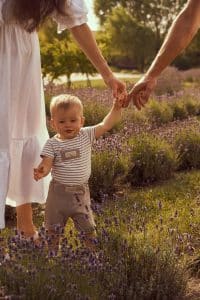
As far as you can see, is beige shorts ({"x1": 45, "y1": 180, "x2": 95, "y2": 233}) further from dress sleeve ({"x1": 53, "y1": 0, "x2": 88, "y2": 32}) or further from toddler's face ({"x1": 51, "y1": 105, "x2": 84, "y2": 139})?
dress sleeve ({"x1": 53, "y1": 0, "x2": 88, "y2": 32})

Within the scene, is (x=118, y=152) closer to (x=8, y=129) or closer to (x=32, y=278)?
(x=8, y=129)

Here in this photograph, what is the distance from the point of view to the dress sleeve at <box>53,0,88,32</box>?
4.07m

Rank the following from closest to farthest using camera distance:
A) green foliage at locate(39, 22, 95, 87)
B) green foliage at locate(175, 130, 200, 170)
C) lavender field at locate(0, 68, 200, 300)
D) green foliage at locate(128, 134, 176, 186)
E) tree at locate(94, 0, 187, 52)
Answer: lavender field at locate(0, 68, 200, 300)
green foliage at locate(128, 134, 176, 186)
green foliage at locate(175, 130, 200, 170)
green foliage at locate(39, 22, 95, 87)
tree at locate(94, 0, 187, 52)

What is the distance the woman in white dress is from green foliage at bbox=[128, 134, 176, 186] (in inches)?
112

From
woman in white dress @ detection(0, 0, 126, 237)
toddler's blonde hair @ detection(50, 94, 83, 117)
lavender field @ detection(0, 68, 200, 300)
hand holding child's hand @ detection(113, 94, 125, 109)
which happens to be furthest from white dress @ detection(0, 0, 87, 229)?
hand holding child's hand @ detection(113, 94, 125, 109)

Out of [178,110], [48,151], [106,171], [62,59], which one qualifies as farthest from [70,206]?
[62,59]

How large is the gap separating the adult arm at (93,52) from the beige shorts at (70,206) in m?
0.68

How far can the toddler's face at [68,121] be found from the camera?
4062mm

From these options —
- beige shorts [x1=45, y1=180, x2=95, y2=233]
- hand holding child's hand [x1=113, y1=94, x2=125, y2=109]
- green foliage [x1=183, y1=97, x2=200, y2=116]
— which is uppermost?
hand holding child's hand [x1=113, y1=94, x2=125, y2=109]

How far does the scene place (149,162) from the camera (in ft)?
24.0

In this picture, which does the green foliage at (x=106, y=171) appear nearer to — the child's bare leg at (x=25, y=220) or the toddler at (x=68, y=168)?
the child's bare leg at (x=25, y=220)

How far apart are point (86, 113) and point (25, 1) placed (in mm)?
6702

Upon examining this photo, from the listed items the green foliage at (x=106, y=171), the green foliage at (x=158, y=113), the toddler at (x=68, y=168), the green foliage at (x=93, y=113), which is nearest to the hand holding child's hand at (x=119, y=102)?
the toddler at (x=68, y=168)

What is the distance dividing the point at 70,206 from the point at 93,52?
3.18ft
